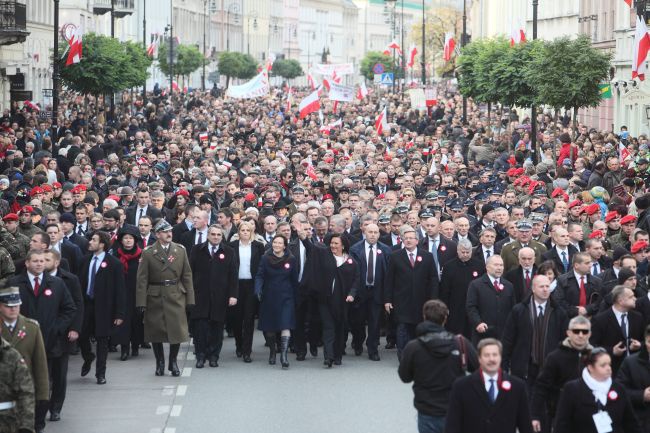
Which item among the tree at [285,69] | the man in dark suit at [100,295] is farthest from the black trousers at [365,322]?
the tree at [285,69]

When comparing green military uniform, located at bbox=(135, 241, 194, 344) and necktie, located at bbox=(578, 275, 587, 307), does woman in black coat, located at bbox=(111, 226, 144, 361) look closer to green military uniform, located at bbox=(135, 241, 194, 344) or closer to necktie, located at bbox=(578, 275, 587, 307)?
green military uniform, located at bbox=(135, 241, 194, 344)

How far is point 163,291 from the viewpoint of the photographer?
1722 centimetres

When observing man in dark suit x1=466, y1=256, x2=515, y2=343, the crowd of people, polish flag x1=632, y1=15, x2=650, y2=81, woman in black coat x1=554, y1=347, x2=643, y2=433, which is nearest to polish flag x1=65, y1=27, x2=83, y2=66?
the crowd of people

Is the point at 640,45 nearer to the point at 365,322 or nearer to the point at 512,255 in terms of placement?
the point at 365,322

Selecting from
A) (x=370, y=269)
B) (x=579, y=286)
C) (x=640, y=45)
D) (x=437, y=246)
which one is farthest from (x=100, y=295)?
(x=640, y=45)

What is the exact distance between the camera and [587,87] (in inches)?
1344

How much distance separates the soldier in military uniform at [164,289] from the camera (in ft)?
56.3

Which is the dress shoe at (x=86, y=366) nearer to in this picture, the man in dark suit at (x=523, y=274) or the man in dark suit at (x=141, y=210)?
the man in dark suit at (x=523, y=274)

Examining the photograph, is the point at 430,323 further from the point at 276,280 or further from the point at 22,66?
the point at 22,66

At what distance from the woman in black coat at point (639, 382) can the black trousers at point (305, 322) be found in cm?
759

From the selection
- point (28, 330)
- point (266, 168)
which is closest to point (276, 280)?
point (28, 330)

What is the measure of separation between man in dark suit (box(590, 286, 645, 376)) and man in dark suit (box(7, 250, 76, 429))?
185 inches

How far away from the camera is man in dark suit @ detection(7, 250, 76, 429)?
1433 cm

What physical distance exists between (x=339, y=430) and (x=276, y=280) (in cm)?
414
